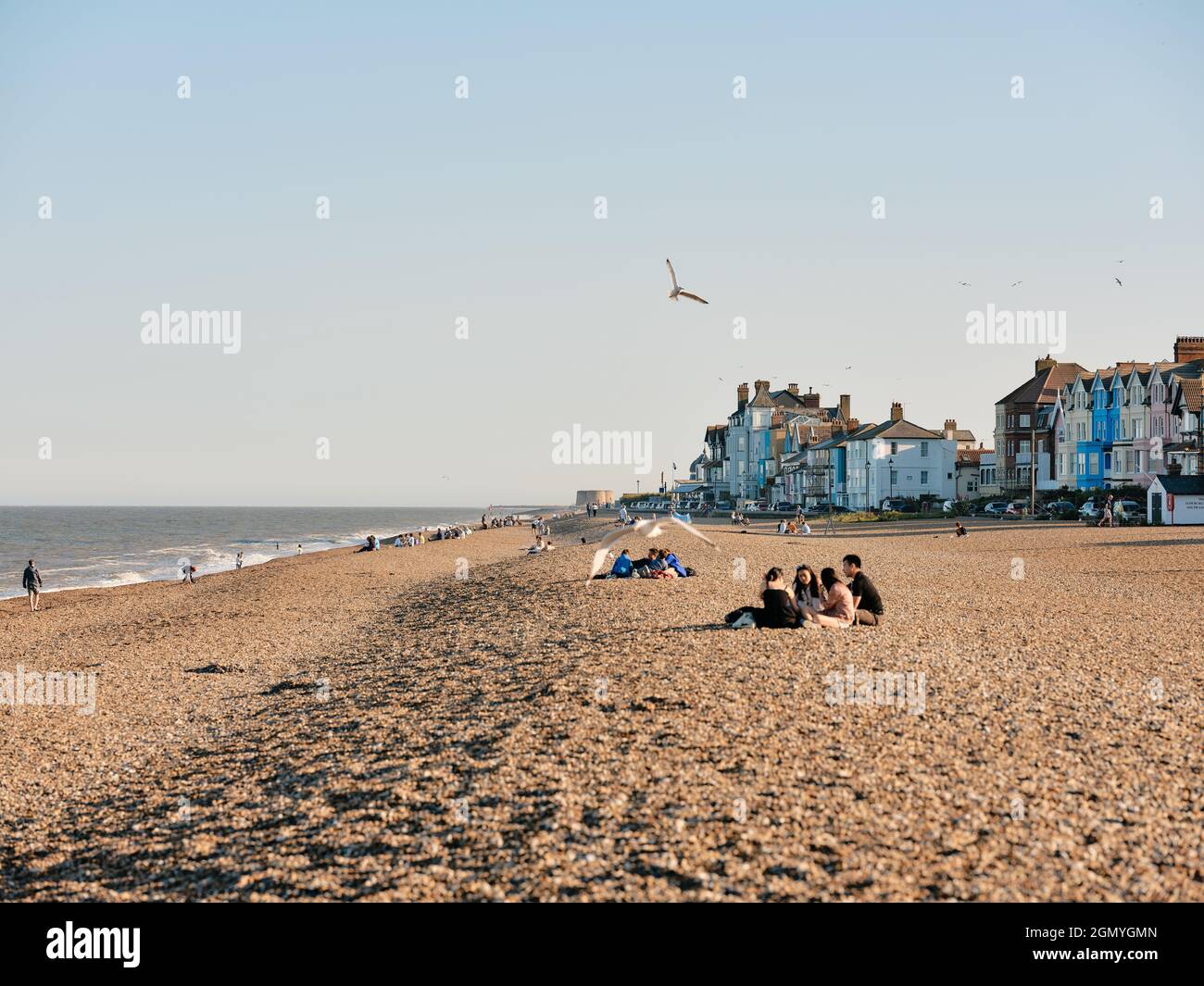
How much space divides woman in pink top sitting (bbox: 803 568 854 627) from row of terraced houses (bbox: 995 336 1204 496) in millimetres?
44899

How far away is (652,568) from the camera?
24984 millimetres

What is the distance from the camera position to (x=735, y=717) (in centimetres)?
1038

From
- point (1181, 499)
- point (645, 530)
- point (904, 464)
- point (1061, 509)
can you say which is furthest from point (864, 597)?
point (904, 464)

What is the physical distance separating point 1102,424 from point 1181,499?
22141mm

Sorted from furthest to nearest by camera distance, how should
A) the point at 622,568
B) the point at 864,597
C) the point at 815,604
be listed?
the point at 622,568 < the point at 864,597 < the point at 815,604

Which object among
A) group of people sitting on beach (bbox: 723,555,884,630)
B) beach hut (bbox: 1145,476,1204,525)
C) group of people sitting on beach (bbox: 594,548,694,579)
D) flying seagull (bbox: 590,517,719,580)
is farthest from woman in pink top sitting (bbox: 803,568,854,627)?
beach hut (bbox: 1145,476,1204,525)

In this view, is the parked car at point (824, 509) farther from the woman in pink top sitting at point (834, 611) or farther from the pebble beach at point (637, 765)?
the woman in pink top sitting at point (834, 611)

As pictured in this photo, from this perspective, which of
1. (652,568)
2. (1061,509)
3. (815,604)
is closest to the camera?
(815,604)

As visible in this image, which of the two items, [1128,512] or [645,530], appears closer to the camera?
[645,530]

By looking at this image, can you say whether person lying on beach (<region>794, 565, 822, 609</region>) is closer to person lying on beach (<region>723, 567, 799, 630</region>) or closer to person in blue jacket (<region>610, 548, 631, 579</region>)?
person lying on beach (<region>723, 567, 799, 630</region>)

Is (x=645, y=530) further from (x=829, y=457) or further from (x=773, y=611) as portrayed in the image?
(x=829, y=457)

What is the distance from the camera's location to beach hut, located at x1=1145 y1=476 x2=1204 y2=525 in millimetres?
43688

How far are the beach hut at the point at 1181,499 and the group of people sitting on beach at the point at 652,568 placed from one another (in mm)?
28354
